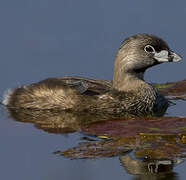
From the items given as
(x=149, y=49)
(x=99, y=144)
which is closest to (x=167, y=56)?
(x=149, y=49)

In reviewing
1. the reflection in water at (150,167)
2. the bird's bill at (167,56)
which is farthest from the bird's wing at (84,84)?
the reflection in water at (150,167)

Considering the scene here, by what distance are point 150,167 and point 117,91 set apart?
4751 millimetres

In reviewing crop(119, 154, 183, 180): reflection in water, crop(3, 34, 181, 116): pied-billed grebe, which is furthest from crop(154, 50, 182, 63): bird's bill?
crop(119, 154, 183, 180): reflection in water

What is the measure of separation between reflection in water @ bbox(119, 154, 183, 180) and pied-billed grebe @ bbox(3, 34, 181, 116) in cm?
379

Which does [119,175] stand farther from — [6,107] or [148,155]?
[6,107]

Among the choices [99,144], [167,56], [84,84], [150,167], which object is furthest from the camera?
[167,56]

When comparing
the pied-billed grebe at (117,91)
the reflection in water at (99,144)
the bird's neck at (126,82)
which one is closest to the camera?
the reflection in water at (99,144)

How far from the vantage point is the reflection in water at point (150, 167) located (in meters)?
9.95

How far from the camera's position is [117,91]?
15023 mm

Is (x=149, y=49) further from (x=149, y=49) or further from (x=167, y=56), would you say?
(x=167, y=56)

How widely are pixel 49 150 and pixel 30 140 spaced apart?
955 millimetres

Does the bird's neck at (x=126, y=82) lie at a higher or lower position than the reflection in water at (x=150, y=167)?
higher

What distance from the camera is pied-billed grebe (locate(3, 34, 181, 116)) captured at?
1469cm

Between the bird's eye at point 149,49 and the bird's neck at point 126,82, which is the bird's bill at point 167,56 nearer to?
the bird's eye at point 149,49
